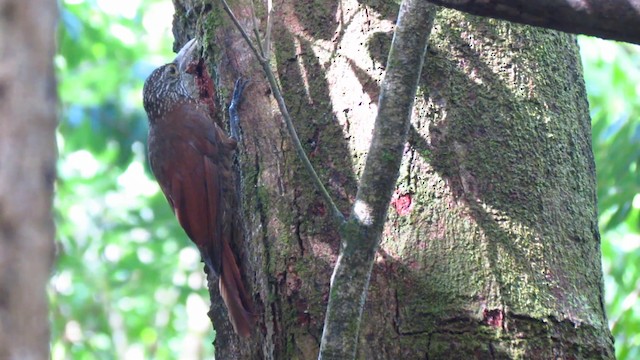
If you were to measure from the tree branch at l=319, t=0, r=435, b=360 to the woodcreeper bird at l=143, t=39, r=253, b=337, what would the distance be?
1199mm

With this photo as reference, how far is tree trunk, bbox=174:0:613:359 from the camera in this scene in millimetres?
2426

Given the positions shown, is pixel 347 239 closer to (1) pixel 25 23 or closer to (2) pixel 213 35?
(1) pixel 25 23

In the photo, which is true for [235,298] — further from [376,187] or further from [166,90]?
[166,90]

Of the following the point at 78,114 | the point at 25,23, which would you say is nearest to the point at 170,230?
the point at 78,114

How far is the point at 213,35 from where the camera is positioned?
3146 millimetres

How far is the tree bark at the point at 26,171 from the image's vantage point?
4.62ft

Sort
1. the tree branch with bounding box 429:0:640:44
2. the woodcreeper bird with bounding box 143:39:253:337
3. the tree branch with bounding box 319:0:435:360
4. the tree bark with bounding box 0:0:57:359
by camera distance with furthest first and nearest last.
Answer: the woodcreeper bird with bounding box 143:39:253:337
the tree branch with bounding box 319:0:435:360
the tree branch with bounding box 429:0:640:44
the tree bark with bounding box 0:0:57:359

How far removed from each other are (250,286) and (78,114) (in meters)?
4.84

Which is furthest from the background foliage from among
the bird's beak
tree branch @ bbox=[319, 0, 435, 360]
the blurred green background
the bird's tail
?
tree branch @ bbox=[319, 0, 435, 360]

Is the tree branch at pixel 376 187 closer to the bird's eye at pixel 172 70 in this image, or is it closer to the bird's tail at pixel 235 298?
the bird's tail at pixel 235 298

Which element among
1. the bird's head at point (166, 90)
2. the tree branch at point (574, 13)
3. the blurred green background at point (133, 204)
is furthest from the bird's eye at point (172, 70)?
the tree branch at point (574, 13)

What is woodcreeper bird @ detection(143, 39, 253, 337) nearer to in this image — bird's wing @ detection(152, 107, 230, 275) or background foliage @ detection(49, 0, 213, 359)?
bird's wing @ detection(152, 107, 230, 275)

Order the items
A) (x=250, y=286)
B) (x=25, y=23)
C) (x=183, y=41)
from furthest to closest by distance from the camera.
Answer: (x=183, y=41), (x=250, y=286), (x=25, y=23)

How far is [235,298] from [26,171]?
1553 millimetres
